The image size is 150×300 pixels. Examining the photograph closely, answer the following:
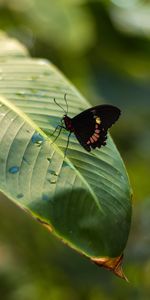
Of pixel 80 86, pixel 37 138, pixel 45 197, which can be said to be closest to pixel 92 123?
pixel 37 138

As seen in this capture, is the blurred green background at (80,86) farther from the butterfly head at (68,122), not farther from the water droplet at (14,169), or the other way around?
the water droplet at (14,169)

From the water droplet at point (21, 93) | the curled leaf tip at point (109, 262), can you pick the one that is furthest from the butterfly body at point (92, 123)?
the curled leaf tip at point (109, 262)

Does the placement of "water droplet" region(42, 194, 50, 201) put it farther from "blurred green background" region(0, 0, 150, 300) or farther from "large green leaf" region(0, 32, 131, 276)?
"blurred green background" region(0, 0, 150, 300)

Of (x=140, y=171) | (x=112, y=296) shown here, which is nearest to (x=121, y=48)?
(x=140, y=171)

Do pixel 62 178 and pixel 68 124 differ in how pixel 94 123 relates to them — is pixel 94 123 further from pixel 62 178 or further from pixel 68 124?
pixel 62 178

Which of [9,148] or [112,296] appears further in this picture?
[112,296]

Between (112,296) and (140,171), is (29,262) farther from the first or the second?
(140,171)
